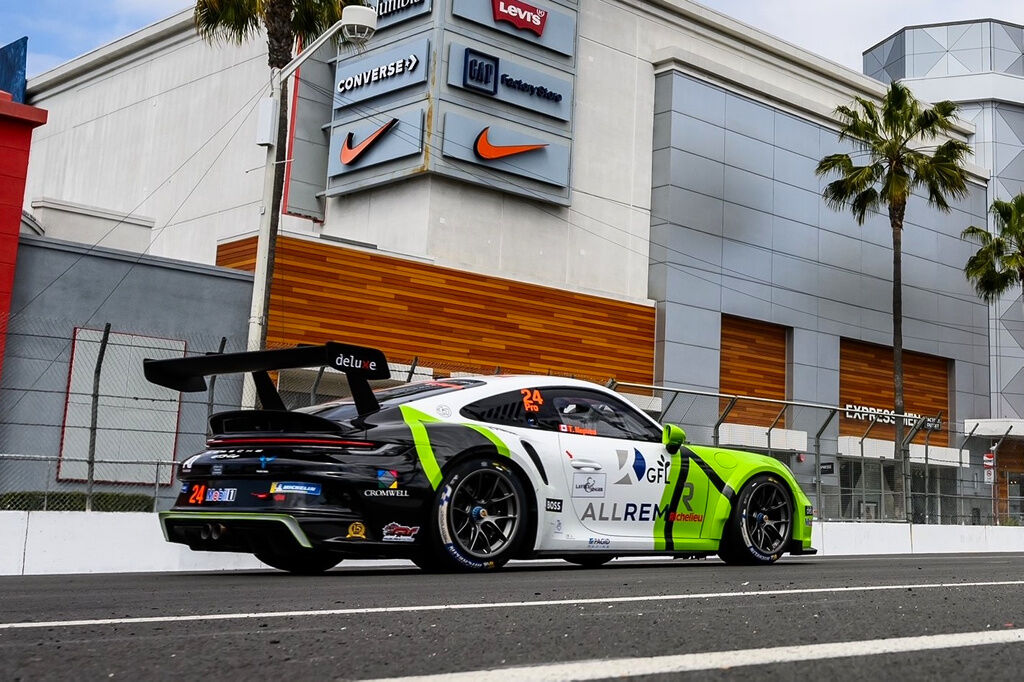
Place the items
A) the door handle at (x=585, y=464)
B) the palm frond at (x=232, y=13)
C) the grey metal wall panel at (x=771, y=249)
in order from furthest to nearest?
the grey metal wall panel at (x=771, y=249) < the palm frond at (x=232, y=13) < the door handle at (x=585, y=464)

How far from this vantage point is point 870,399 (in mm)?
38125

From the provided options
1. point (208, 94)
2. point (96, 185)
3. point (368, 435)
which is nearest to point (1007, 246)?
point (208, 94)

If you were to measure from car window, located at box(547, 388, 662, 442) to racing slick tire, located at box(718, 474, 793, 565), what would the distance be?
917mm

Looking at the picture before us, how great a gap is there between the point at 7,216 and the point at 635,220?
56.3 ft

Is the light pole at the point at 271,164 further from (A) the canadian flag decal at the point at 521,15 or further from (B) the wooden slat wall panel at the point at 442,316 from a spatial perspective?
(A) the canadian flag decal at the point at 521,15

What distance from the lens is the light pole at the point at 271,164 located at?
15617 mm

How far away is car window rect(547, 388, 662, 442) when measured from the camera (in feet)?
29.0

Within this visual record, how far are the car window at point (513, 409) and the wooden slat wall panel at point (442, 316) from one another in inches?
539

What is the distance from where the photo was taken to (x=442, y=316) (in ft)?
90.5

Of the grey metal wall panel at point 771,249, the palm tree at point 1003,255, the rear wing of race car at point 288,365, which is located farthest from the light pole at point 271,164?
the palm tree at point 1003,255

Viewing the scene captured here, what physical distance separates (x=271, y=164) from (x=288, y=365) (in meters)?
9.71

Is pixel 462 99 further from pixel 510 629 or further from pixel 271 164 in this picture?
pixel 510 629

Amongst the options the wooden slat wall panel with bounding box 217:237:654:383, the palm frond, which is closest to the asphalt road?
the palm frond

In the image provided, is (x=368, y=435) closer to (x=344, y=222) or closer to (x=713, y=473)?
(x=713, y=473)
